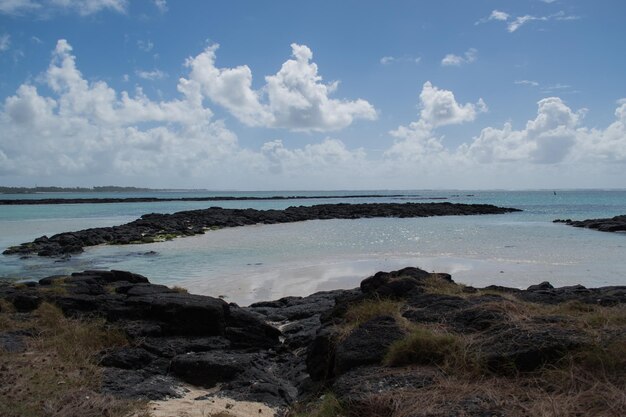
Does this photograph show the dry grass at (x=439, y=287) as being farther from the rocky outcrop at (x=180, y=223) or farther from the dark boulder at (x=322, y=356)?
the rocky outcrop at (x=180, y=223)

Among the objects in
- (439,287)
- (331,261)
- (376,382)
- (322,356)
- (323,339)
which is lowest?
(331,261)

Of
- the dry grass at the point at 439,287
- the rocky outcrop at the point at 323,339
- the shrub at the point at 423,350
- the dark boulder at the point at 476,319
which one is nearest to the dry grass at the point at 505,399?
the rocky outcrop at the point at 323,339

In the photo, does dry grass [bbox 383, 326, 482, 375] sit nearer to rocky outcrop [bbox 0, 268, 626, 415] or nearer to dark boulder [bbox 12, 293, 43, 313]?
rocky outcrop [bbox 0, 268, 626, 415]

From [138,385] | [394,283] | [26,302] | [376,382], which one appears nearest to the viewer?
[376,382]

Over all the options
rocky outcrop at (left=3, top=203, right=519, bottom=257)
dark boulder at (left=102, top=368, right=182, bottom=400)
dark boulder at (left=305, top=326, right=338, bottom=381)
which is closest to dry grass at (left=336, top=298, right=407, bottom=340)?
dark boulder at (left=305, top=326, right=338, bottom=381)

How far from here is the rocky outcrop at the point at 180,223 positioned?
91.4 feet

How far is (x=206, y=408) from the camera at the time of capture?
598cm

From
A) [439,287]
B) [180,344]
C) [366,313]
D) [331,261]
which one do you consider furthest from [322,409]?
[331,261]

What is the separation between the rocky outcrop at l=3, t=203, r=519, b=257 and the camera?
27859mm

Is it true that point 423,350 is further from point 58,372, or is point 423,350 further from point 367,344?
point 58,372

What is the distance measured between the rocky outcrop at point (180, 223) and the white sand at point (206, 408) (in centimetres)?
2235

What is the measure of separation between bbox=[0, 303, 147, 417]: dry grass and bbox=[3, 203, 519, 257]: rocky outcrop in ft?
62.3

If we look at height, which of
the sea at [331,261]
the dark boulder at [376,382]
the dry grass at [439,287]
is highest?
the dry grass at [439,287]

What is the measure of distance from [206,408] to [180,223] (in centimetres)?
3753
